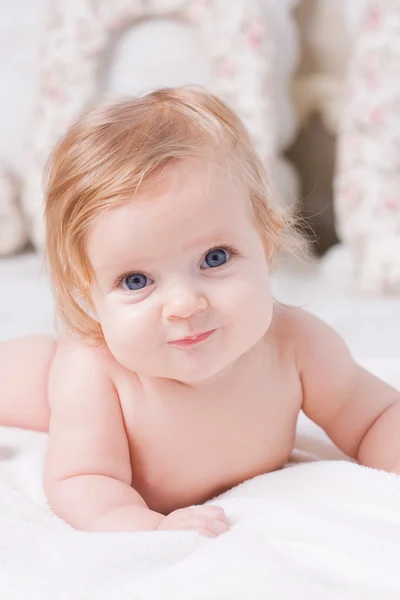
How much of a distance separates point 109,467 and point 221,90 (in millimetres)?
1205

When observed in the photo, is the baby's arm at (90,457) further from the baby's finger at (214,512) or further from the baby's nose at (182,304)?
the baby's nose at (182,304)

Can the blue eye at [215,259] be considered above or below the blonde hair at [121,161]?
below

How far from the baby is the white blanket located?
0.05m

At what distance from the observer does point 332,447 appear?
3.61ft

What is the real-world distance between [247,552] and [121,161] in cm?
36

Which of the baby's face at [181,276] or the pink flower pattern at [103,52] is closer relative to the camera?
the baby's face at [181,276]

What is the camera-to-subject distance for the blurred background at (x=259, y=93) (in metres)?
1.79

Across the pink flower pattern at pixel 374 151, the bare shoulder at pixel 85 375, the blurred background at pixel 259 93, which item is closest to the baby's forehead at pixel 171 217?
the bare shoulder at pixel 85 375

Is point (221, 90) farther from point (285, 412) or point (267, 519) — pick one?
point (267, 519)

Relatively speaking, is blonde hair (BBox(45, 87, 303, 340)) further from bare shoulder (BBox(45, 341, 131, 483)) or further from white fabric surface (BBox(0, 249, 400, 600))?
white fabric surface (BBox(0, 249, 400, 600))

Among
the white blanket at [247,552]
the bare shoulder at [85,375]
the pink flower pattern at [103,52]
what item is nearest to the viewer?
the white blanket at [247,552]

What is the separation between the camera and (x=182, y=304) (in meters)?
0.80

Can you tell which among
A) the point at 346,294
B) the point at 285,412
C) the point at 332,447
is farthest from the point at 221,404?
the point at 346,294

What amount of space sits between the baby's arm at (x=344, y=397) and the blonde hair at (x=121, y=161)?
0.13 metres
